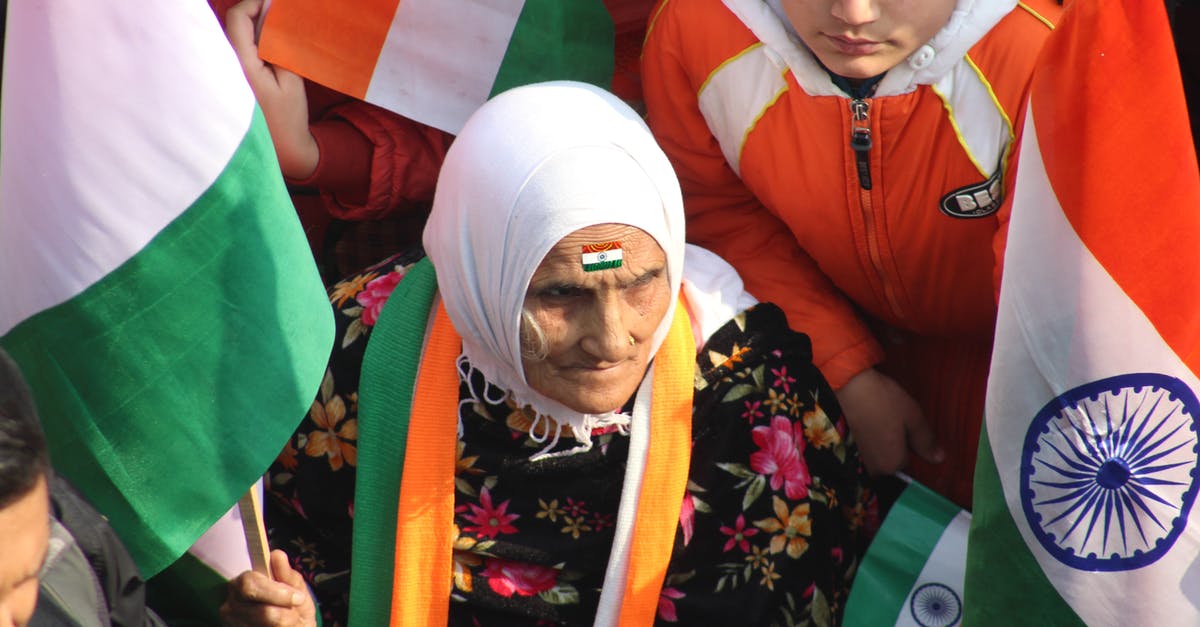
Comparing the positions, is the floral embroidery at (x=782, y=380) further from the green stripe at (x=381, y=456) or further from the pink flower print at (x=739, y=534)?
the green stripe at (x=381, y=456)

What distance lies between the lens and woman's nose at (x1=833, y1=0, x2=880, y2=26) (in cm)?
207

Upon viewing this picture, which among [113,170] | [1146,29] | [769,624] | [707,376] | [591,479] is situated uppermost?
[1146,29]

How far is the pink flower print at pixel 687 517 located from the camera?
2.40 meters

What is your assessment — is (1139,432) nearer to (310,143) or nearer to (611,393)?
(611,393)

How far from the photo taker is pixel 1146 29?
1.80 meters

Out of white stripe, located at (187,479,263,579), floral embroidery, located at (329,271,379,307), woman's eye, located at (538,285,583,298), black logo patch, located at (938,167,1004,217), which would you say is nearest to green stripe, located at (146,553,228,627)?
white stripe, located at (187,479,263,579)

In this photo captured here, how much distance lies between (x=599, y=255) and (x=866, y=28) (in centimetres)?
51

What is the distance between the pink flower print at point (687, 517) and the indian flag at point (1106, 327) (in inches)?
24.5

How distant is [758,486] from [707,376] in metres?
0.20

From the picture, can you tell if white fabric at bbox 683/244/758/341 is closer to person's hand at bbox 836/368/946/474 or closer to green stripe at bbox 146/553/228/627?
person's hand at bbox 836/368/946/474

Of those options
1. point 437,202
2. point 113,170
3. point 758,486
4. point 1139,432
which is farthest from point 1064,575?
point 113,170

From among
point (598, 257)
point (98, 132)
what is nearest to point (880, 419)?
point (598, 257)

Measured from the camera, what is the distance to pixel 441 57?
2.74 meters

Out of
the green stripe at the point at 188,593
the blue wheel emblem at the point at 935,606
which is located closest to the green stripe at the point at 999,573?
the blue wheel emblem at the point at 935,606
